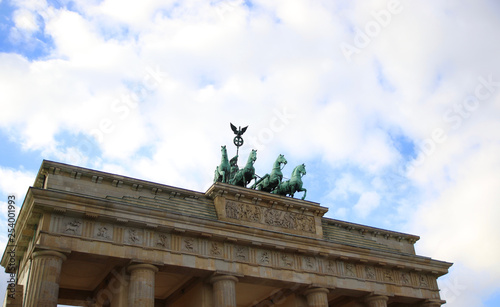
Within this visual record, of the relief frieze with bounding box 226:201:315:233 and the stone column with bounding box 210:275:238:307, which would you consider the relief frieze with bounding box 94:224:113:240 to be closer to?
the stone column with bounding box 210:275:238:307

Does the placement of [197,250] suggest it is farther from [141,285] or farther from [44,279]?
[44,279]

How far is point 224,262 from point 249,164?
717 centimetres

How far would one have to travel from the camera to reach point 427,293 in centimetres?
3438

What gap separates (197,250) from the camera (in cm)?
2756

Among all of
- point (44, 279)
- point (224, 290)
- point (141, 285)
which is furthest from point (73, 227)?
point (224, 290)

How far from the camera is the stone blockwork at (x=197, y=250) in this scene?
82.1 ft

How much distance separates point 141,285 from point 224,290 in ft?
14.2

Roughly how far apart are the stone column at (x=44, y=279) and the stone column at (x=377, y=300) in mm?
17700

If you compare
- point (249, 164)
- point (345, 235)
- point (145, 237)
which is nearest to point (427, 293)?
point (345, 235)

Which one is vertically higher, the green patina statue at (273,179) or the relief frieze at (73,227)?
the green patina statue at (273,179)

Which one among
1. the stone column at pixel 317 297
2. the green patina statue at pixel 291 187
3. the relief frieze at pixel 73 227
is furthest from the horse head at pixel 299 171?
the relief frieze at pixel 73 227

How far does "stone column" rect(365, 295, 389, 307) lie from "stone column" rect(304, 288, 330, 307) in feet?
11.5

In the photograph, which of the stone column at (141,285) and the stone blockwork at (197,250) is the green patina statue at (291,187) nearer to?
the stone blockwork at (197,250)

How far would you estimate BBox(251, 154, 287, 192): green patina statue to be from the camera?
110 ft
